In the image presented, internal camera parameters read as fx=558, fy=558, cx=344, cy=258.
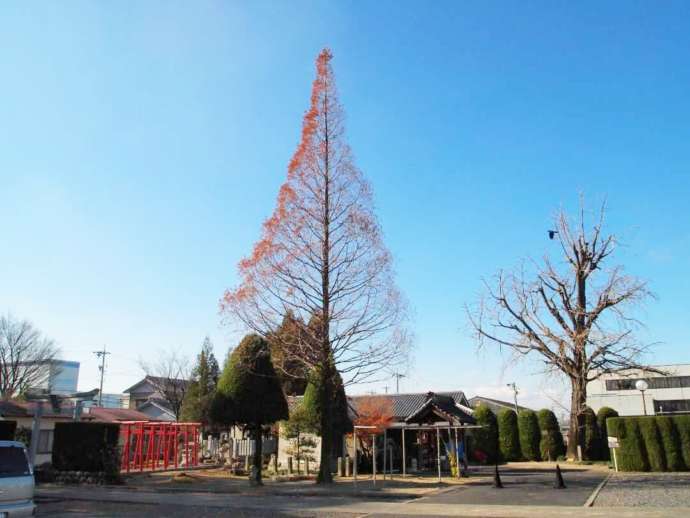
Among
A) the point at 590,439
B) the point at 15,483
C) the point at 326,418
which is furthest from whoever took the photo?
the point at 590,439

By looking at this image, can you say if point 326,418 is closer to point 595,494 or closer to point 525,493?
point 525,493

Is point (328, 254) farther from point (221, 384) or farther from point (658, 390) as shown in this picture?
point (658, 390)

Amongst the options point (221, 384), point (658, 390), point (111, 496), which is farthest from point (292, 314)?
point (658, 390)

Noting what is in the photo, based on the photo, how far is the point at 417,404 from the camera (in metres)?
34.5

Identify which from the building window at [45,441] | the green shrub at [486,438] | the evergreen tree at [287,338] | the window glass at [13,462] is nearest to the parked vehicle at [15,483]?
the window glass at [13,462]

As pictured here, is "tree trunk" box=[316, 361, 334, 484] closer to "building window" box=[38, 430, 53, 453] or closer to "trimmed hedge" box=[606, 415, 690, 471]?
"trimmed hedge" box=[606, 415, 690, 471]

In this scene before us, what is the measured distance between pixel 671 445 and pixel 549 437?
990 cm

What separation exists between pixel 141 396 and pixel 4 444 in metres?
62.2

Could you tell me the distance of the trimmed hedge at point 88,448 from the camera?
805 inches

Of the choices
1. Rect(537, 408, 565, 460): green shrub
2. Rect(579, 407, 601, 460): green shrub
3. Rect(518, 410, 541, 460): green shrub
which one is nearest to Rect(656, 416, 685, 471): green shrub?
Rect(579, 407, 601, 460): green shrub

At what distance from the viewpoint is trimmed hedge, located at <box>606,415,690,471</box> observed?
75.9ft

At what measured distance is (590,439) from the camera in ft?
102

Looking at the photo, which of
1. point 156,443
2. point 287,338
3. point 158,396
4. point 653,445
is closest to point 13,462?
point 287,338

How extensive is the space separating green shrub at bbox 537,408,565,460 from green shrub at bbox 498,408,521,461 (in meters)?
1.38
